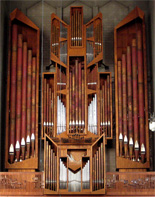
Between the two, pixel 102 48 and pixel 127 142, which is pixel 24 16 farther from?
pixel 127 142

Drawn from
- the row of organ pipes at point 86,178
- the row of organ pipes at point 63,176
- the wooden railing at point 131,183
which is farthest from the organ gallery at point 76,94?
the wooden railing at point 131,183

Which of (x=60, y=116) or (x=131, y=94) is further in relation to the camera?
(x=131, y=94)

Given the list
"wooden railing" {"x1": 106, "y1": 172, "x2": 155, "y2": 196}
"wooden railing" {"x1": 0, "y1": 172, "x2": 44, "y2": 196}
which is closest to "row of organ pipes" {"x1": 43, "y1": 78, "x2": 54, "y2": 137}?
"wooden railing" {"x1": 0, "y1": 172, "x2": 44, "y2": 196}

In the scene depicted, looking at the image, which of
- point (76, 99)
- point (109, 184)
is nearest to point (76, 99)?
point (76, 99)

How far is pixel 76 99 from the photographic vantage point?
55.6 feet

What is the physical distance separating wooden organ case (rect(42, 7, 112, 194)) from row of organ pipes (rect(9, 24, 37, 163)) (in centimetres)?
49

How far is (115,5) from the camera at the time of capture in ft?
61.8

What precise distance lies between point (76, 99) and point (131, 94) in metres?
1.91

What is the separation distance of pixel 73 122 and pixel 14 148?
7.08ft

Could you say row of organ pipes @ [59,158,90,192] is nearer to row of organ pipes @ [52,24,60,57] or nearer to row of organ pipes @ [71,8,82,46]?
row of organ pipes @ [52,24,60,57]

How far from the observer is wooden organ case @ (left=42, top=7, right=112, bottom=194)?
15.6 m

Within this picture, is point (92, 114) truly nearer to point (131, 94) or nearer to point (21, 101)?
point (131, 94)

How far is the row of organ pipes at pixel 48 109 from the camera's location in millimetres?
16828

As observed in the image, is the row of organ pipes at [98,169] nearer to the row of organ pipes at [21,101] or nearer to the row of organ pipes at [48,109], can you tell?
the row of organ pipes at [48,109]
